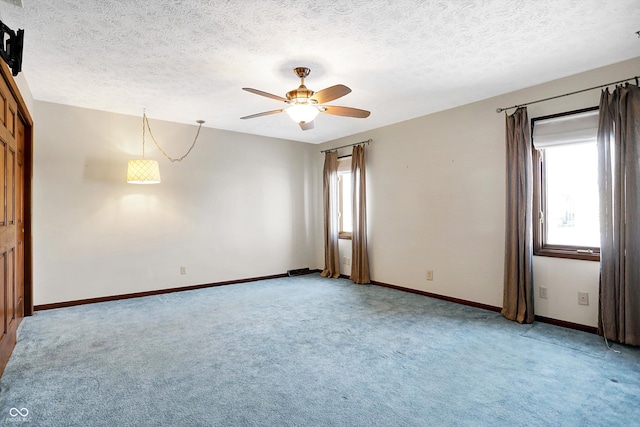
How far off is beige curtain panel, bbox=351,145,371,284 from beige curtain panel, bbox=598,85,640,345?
9.87ft

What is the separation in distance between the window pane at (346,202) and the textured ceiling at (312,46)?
2.25 meters

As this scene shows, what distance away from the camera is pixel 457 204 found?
443 cm

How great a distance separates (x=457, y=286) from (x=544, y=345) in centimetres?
145

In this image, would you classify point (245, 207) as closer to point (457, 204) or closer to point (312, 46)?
point (457, 204)

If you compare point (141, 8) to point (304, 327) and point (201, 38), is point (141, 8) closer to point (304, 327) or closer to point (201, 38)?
point (201, 38)

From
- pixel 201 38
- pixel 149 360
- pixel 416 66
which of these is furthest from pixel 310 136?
pixel 149 360

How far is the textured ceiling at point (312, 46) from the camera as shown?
2328 mm

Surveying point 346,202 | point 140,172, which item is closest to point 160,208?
point 140,172

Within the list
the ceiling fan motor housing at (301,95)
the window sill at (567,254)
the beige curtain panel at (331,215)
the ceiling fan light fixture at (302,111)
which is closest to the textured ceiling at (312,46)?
the ceiling fan motor housing at (301,95)

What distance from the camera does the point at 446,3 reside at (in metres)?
2.27

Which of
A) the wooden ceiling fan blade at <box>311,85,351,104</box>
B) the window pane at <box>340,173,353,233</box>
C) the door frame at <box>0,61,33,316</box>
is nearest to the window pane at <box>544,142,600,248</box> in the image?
the wooden ceiling fan blade at <box>311,85,351,104</box>

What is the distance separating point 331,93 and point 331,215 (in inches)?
134

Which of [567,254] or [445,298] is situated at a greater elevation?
[567,254]

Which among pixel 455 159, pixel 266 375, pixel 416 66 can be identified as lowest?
pixel 266 375
